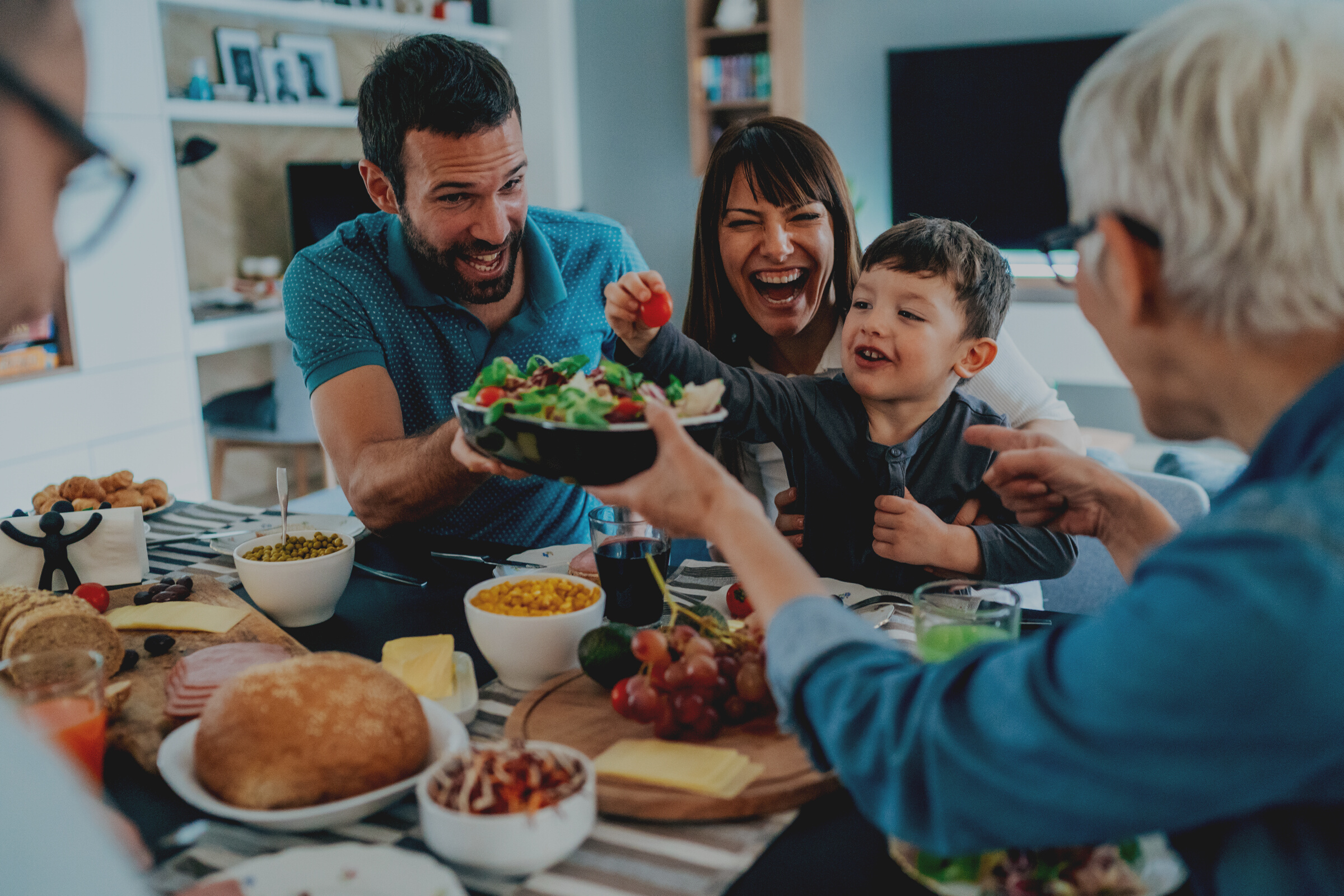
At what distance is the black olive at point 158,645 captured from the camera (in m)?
1.35

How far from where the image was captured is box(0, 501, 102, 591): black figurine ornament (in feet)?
5.30

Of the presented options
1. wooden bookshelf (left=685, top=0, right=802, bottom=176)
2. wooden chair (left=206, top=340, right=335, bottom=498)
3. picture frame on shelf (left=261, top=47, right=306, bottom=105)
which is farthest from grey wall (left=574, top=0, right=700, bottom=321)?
wooden chair (left=206, top=340, right=335, bottom=498)

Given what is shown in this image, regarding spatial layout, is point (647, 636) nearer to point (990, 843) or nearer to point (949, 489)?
point (990, 843)

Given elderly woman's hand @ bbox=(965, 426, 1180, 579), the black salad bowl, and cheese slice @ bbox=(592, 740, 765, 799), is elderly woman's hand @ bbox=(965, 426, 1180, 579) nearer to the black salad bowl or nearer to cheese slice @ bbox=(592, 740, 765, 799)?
the black salad bowl

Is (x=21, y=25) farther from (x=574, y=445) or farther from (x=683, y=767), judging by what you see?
(x=683, y=767)

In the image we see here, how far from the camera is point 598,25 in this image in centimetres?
642

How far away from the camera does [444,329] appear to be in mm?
2285

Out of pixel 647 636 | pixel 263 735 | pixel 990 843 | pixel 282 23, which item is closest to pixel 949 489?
pixel 647 636

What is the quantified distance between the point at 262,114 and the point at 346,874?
15.1ft

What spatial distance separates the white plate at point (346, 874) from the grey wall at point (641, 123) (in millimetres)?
5474

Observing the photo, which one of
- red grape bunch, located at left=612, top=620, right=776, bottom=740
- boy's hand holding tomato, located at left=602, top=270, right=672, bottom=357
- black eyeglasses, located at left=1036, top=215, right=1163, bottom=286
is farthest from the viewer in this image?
boy's hand holding tomato, located at left=602, top=270, right=672, bottom=357

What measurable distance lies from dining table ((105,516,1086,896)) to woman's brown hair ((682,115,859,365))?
0.87 metres

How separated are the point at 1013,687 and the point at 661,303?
98 centimetres

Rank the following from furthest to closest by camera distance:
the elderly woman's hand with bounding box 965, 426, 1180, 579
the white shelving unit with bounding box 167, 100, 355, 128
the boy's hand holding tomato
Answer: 1. the white shelving unit with bounding box 167, 100, 355, 128
2. the boy's hand holding tomato
3. the elderly woman's hand with bounding box 965, 426, 1180, 579
